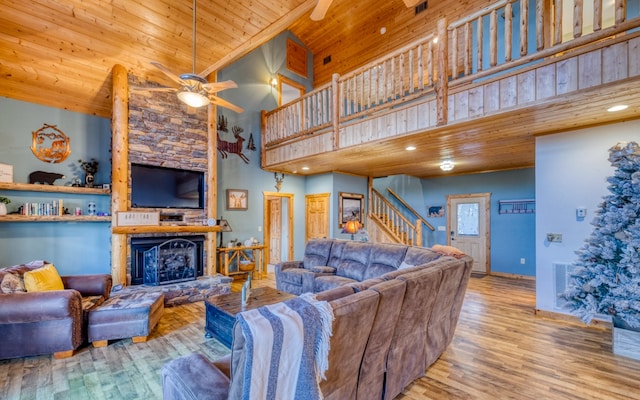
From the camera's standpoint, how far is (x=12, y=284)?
285cm

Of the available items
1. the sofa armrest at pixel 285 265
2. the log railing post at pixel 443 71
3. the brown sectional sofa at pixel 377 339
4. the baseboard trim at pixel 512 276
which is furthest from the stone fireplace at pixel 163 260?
the baseboard trim at pixel 512 276

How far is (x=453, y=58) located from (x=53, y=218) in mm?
6125

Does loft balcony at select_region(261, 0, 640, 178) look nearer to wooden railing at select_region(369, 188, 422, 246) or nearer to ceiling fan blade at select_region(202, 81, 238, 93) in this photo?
wooden railing at select_region(369, 188, 422, 246)

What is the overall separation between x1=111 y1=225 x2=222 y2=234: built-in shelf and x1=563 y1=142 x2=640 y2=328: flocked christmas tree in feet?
17.6

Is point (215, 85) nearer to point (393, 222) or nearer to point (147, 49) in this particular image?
point (147, 49)

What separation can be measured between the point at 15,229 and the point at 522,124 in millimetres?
7307

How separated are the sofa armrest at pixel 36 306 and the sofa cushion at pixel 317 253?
315 centimetres

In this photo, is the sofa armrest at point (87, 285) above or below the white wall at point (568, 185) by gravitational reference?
below

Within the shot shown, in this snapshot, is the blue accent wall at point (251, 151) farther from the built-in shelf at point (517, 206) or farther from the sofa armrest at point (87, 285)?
the built-in shelf at point (517, 206)

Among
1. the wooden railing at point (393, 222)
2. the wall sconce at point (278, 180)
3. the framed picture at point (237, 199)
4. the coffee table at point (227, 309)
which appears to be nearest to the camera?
the coffee table at point (227, 309)

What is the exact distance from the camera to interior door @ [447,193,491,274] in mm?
7102

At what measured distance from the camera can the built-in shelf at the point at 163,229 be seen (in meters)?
4.39

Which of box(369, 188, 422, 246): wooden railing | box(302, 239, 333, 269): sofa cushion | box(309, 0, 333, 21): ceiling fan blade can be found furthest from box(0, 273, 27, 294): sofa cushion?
box(369, 188, 422, 246): wooden railing

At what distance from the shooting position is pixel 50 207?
14.4ft
